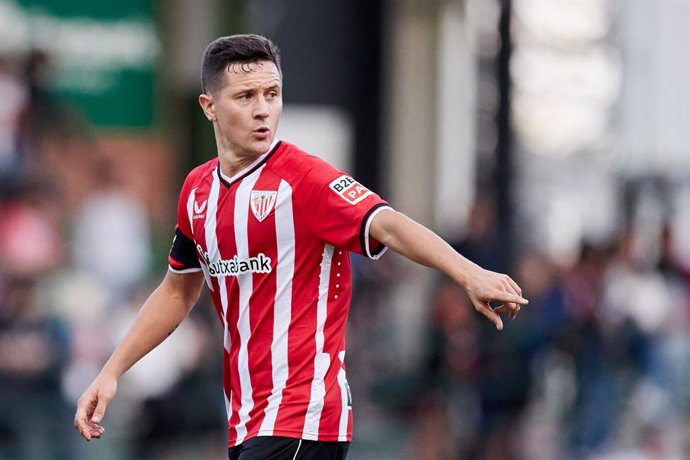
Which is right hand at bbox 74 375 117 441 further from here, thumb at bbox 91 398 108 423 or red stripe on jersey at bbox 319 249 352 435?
red stripe on jersey at bbox 319 249 352 435

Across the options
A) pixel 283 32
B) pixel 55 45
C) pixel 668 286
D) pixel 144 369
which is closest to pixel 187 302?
pixel 144 369

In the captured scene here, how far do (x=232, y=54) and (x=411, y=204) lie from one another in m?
15.6

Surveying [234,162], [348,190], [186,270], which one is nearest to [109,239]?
[186,270]

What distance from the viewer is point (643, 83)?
1752 cm

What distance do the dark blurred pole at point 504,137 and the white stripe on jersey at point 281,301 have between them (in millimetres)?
8668

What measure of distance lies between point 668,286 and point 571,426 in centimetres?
195

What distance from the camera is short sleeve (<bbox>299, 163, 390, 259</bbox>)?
5.40 metres

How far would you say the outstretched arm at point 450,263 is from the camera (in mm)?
4953

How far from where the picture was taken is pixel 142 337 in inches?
239

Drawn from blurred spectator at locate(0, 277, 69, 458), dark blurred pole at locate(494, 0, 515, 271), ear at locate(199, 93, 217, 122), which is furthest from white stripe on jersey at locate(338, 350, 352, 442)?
dark blurred pole at locate(494, 0, 515, 271)

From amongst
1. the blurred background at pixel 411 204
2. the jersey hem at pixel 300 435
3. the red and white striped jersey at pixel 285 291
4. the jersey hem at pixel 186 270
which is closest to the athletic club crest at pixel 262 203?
the red and white striped jersey at pixel 285 291

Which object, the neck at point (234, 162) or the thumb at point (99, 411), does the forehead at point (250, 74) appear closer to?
the neck at point (234, 162)

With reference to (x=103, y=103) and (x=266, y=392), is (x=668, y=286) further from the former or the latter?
(x=266, y=392)

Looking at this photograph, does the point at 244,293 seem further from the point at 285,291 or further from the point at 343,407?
the point at 343,407
